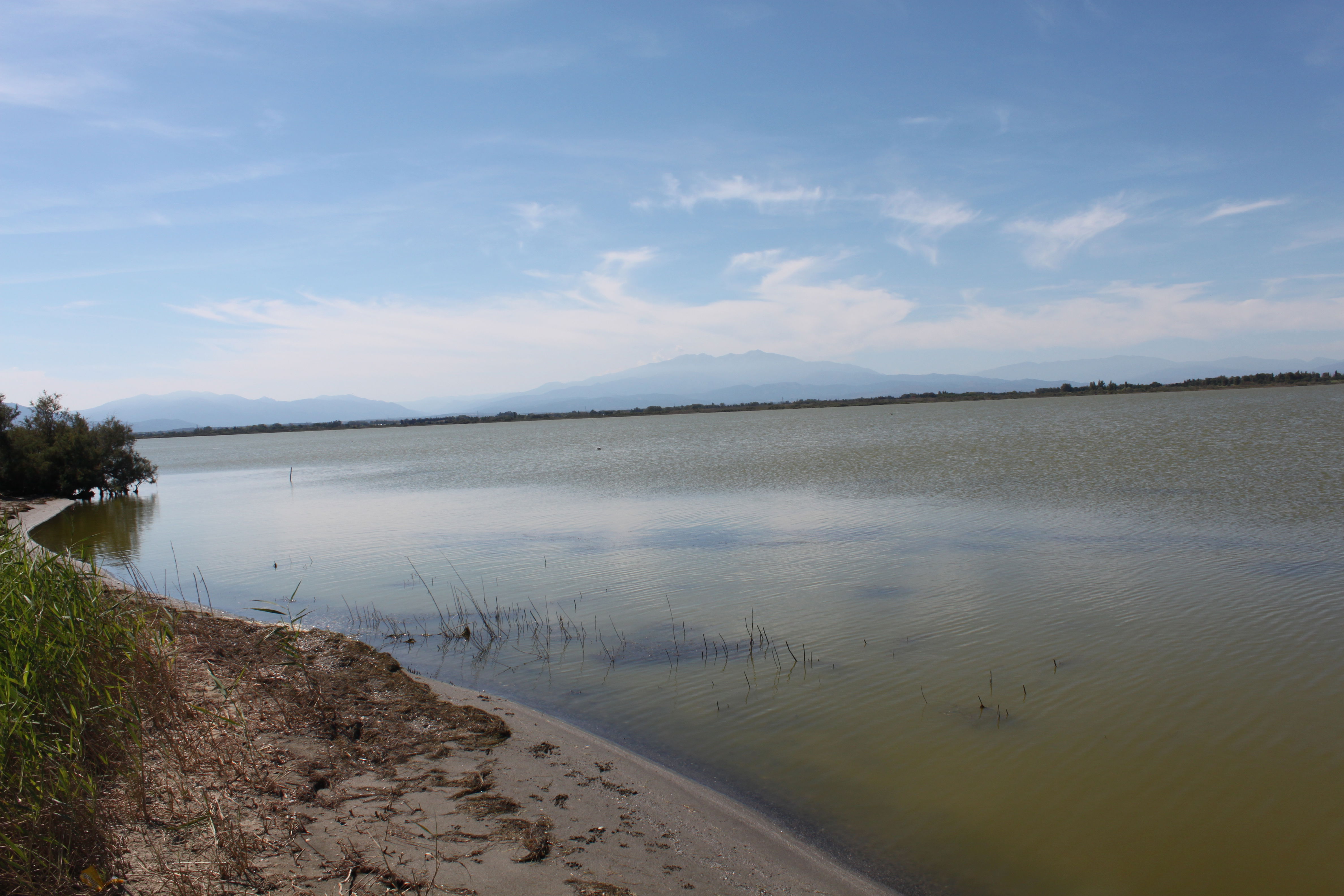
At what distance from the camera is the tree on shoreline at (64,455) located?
100 ft

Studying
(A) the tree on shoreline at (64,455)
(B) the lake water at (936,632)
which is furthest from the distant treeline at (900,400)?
(A) the tree on shoreline at (64,455)

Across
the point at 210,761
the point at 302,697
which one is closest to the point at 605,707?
the point at 302,697

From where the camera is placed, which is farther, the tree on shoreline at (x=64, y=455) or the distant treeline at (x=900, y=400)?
the distant treeline at (x=900, y=400)

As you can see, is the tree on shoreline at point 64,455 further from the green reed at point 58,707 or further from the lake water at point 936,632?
the green reed at point 58,707

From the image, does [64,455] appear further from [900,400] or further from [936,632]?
[900,400]

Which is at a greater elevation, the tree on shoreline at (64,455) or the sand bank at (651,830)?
the tree on shoreline at (64,455)

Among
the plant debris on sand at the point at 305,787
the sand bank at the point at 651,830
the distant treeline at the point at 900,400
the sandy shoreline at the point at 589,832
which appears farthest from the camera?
the distant treeline at the point at 900,400

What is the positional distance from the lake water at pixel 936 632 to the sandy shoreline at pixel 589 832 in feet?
1.68

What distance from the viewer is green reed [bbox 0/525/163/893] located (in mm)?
3660

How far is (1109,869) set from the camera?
15.8 ft

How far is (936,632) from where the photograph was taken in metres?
9.44

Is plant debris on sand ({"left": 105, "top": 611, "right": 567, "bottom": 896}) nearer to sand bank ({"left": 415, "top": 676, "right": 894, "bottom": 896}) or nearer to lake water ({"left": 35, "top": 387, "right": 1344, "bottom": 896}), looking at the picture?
sand bank ({"left": 415, "top": 676, "right": 894, "bottom": 896})

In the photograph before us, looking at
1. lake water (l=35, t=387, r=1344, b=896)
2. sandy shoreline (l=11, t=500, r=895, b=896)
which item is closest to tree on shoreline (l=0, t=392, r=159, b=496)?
lake water (l=35, t=387, r=1344, b=896)

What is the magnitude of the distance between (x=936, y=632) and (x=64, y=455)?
38.4 metres
